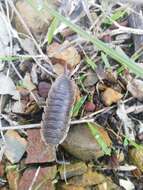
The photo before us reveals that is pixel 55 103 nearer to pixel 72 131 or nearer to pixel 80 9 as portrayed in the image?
pixel 72 131

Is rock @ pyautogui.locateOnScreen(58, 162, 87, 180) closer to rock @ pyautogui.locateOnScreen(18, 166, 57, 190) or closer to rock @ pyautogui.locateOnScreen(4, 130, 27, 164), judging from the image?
rock @ pyautogui.locateOnScreen(18, 166, 57, 190)

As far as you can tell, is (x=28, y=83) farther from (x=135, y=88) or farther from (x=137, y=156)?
(x=137, y=156)

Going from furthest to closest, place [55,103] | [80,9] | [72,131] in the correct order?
[80,9] < [72,131] < [55,103]

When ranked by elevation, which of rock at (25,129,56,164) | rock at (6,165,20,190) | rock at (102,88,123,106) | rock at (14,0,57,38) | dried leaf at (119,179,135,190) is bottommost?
dried leaf at (119,179,135,190)

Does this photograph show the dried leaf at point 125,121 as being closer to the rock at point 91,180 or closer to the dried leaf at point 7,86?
the rock at point 91,180

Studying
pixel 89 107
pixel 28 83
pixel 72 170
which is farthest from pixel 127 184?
pixel 28 83

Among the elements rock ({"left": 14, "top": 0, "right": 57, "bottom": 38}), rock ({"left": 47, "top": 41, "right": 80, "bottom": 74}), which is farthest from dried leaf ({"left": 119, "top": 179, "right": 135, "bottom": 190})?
rock ({"left": 14, "top": 0, "right": 57, "bottom": 38})

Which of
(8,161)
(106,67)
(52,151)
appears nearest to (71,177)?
(52,151)
